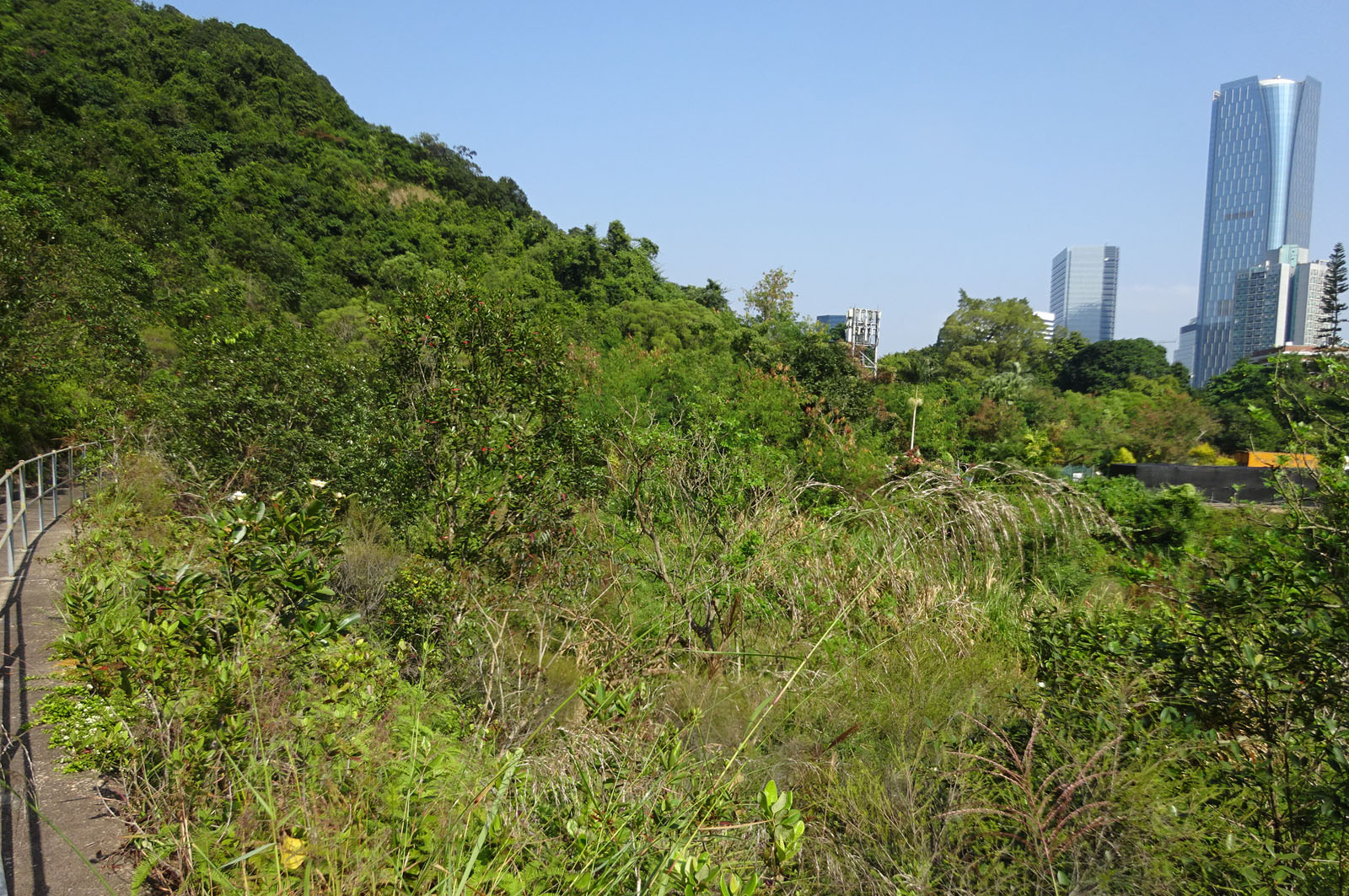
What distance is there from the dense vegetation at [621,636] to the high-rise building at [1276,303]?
161 metres

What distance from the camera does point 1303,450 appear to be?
9.61 ft

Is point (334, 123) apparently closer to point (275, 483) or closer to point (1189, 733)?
point (275, 483)

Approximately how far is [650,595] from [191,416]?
6.13m

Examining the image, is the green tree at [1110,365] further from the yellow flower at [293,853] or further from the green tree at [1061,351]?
the yellow flower at [293,853]

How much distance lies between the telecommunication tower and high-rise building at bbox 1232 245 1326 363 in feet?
389

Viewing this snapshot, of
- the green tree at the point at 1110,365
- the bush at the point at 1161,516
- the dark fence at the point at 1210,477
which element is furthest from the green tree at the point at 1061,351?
the bush at the point at 1161,516

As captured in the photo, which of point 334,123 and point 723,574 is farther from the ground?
point 334,123

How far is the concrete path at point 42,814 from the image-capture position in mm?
2355

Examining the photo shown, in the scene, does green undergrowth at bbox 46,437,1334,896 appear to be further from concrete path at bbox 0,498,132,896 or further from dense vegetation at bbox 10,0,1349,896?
concrete path at bbox 0,498,132,896

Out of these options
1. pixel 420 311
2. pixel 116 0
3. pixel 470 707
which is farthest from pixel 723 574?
pixel 116 0

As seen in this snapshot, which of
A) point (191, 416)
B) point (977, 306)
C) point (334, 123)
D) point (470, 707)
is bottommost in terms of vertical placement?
point (470, 707)

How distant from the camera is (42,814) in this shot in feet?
7.14

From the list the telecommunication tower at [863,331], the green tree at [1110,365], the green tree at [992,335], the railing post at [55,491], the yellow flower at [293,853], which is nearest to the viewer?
the yellow flower at [293,853]

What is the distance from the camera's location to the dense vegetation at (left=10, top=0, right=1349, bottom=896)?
2303 mm
